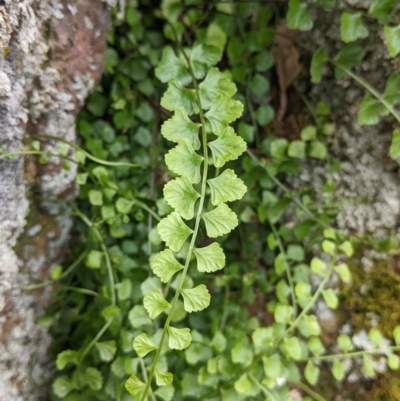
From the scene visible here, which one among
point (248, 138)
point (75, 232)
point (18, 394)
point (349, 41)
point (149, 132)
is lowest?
point (18, 394)

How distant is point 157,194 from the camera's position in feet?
3.70

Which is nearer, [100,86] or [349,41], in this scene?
[349,41]

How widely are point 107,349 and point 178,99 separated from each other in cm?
58

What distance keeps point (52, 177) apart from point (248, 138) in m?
0.49

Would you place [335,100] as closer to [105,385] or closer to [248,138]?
[248,138]

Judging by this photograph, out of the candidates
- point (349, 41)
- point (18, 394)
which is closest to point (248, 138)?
point (349, 41)

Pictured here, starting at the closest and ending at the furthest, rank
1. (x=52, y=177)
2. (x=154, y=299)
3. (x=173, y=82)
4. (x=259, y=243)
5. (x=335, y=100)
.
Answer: (x=154, y=299) < (x=173, y=82) < (x=52, y=177) < (x=335, y=100) < (x=259, y=243)

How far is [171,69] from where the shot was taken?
3.21ft

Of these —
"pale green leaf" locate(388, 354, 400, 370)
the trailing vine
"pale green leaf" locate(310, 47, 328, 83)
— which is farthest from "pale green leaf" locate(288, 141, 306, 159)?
"pale green leaf" locate(388, 354, 400, 370)

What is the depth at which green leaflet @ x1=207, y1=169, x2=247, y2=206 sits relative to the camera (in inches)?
29.2

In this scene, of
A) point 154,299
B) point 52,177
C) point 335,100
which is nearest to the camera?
point 154,299

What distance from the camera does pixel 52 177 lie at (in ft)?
3.27

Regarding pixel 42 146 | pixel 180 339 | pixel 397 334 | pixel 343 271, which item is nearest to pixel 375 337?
pixel 397 334

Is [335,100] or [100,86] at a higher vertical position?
[335,100]
